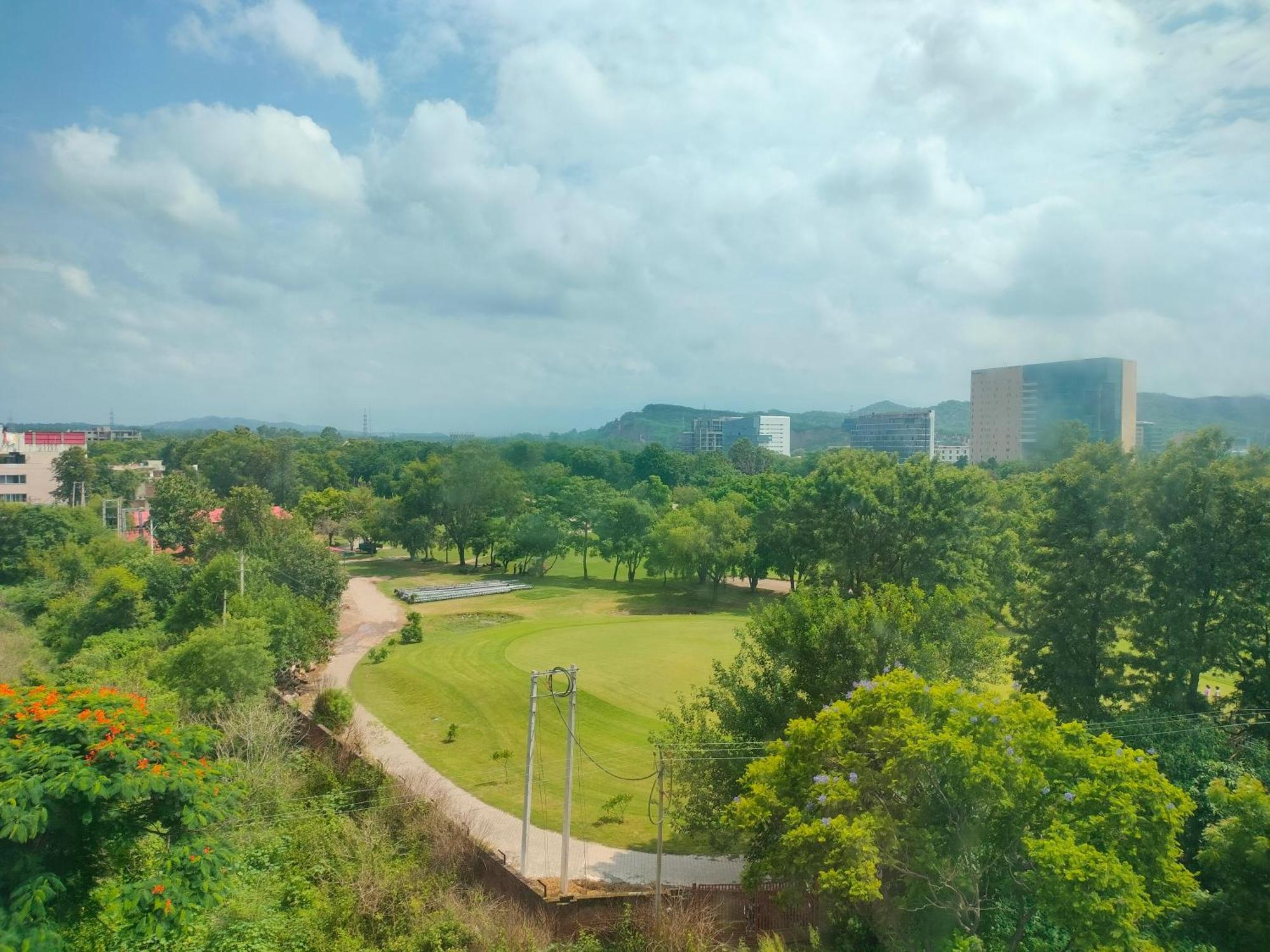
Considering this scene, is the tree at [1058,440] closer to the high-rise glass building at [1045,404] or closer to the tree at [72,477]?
the high-rise glass building at [1045,404]

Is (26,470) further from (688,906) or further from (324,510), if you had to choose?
(688,906)

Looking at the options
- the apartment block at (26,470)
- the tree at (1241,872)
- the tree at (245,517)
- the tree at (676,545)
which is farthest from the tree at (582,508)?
the tree at (1241,872)

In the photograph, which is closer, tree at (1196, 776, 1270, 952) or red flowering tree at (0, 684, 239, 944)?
red flowering tree at (0, 684, 239, 944)

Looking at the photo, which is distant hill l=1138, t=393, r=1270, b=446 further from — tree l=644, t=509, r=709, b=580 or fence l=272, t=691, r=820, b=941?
tree l=644, t=509, r=709, b=580

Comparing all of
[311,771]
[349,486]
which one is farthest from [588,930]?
[349,486]

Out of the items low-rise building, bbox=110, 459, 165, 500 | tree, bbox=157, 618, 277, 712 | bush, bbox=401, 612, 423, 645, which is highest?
low-rise building, bbox=110, 459, 165, 500

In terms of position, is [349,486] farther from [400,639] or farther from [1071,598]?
[1071,598]

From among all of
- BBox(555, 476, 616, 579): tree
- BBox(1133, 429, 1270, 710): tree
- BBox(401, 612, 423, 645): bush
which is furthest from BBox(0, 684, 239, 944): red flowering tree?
BBox(555, 476, 616, 579): tree
